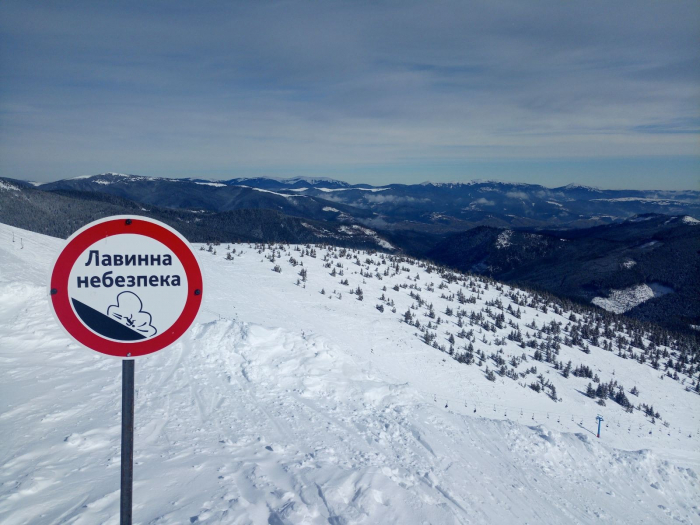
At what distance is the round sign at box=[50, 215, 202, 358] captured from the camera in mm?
2459

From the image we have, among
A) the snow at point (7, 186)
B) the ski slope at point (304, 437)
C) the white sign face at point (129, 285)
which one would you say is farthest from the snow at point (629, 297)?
the snow at point (7, 186)

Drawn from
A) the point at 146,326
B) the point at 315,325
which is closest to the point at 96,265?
the point at 146,326

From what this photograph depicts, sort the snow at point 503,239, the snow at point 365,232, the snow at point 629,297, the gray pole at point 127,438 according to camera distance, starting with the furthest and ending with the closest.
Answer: the snow at point 365,232, the snow at point 503,239, the snow at point 629,297, the gray pole at point 127,438

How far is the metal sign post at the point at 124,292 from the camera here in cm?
243

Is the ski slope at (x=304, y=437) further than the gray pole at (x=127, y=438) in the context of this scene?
Yes

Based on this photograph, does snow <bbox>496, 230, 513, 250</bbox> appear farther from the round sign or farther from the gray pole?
the gray pole

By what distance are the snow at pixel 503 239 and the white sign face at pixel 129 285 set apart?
111 meters

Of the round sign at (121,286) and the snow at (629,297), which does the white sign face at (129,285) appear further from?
the snow at (629,297)

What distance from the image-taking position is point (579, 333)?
56.6 ft

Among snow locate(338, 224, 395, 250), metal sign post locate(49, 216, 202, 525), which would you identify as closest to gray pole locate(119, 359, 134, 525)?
metal sign post locate(49, 216, 202, 525)

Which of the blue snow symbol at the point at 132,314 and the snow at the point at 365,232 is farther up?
the blue snow symbol at the point at 132,314

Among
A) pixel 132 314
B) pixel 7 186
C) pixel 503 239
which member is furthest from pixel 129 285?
pixel 503 239

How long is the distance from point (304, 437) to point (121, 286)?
4046 millimetres

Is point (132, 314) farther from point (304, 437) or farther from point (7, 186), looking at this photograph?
point (7, 186)
